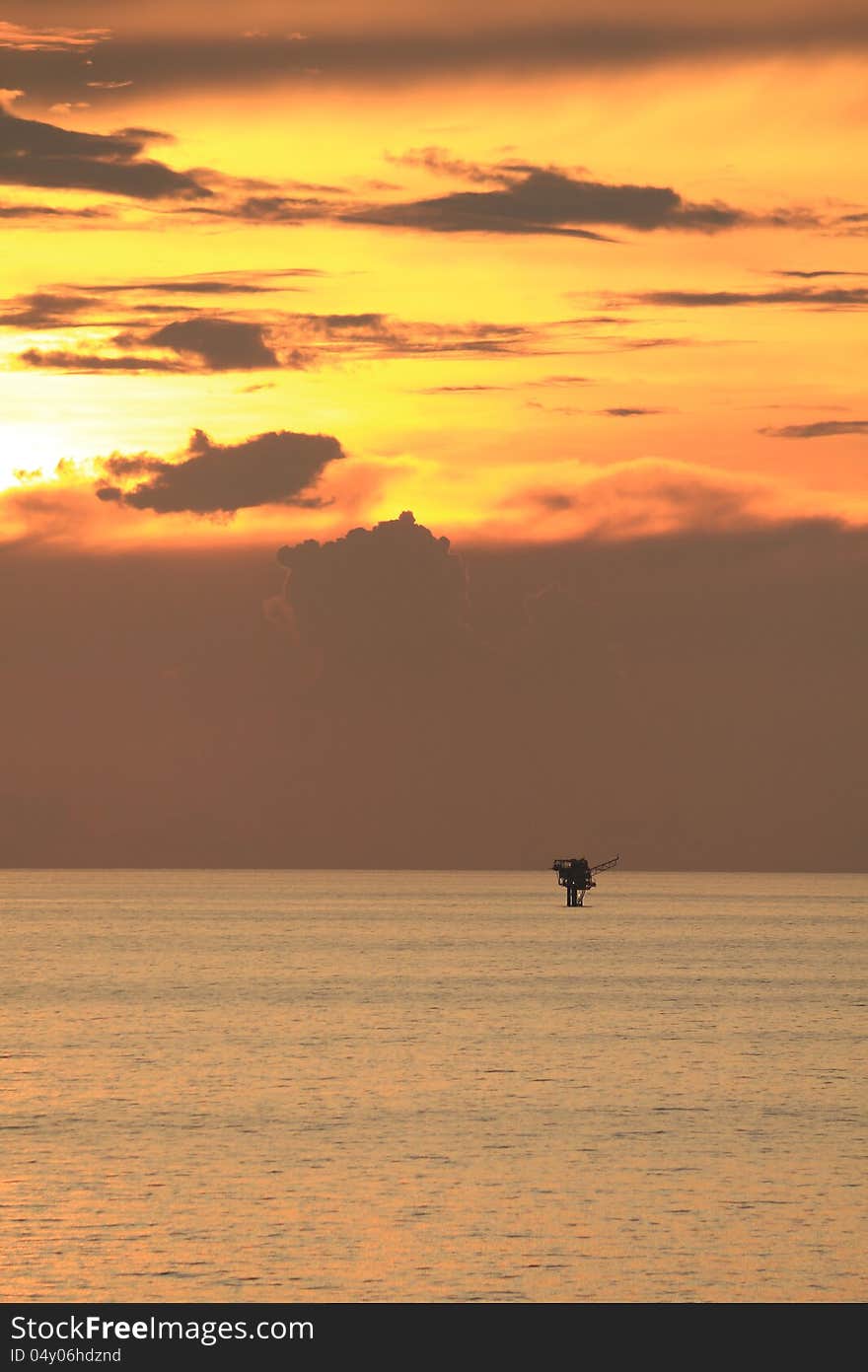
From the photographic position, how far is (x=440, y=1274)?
42188 millimetres

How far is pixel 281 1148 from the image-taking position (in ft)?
194

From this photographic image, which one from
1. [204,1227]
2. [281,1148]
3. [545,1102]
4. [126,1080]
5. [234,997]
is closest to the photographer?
[204,1227]

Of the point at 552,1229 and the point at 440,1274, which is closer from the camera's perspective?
the point at 440,1274

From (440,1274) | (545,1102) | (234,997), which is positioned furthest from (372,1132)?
(234,997)

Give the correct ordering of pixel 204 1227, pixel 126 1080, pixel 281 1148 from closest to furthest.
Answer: pixel 204 1227, pixel 281 1148, pixel 126 1080

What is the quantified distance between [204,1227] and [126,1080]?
33060mm
